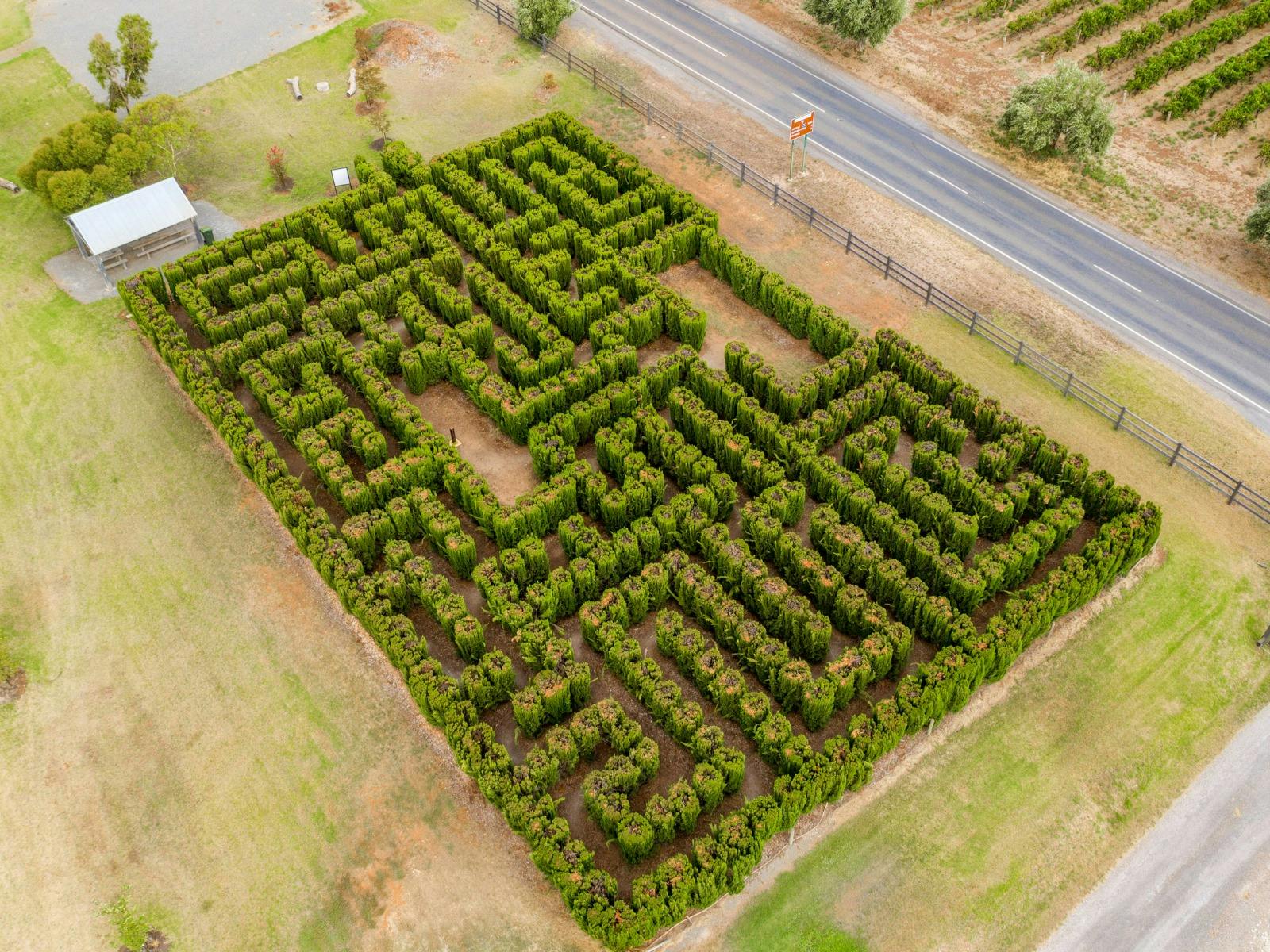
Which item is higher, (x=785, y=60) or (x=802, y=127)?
(x=802, y=127)

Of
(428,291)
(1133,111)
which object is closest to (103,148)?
(428,291)

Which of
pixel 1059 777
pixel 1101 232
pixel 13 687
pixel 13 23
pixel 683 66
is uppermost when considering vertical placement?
pixel 683 66

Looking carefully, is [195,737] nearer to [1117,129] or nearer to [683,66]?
[683,66]

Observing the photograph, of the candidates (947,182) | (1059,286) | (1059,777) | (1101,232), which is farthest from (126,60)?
(1059,777)

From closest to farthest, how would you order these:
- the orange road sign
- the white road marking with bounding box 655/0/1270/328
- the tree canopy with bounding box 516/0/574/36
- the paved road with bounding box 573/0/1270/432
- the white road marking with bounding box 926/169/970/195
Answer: the paved road with bounding box 573/0/1270/432
the white road marking with bounding box 655/0/1270/328
the orange road sign
the white road marking with bounding box 926/169/970/195
the tree canopy with bounding box 516/0/574/36

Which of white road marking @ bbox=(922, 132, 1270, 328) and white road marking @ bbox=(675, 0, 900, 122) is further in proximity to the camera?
white road marking @ bbox=(675, 0, 900, 122)

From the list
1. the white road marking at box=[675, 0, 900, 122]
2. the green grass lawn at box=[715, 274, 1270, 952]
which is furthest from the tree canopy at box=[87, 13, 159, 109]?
the green grass lawn at box=[715, 274, 1270, 952]

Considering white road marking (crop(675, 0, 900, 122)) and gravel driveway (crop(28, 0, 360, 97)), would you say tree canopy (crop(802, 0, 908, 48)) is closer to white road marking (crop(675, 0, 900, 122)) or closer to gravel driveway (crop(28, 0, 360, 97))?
white road marking (crop(675, 0, 900, 122))
